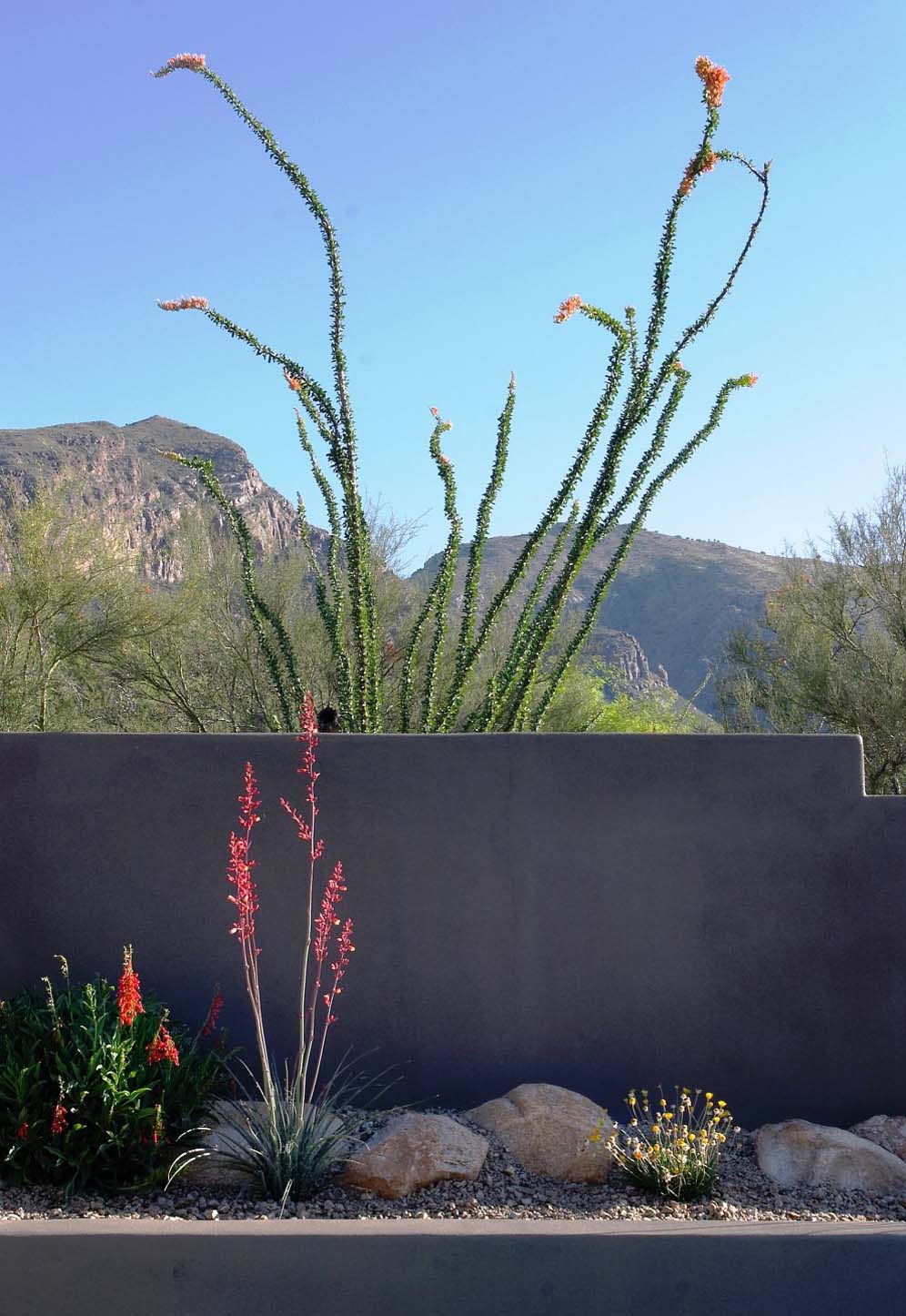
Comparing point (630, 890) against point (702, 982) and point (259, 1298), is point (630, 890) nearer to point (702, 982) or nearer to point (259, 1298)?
point (702, 982)

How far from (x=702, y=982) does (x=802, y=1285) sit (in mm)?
1667

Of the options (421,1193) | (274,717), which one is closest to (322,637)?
(274,717)

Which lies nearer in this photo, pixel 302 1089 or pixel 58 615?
pixel 302 1089

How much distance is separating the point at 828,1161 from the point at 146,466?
3204 centimetres

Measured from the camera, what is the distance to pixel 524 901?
500 centimetres

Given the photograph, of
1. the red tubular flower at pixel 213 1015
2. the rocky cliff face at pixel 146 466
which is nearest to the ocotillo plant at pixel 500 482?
the red tubular flower at pixel 213 1015

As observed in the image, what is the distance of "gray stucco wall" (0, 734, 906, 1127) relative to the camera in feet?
16.3

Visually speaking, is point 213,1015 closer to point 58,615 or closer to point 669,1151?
point 669,1151

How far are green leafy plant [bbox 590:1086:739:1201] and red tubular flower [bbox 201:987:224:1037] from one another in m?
1.50

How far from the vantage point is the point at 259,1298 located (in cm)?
331

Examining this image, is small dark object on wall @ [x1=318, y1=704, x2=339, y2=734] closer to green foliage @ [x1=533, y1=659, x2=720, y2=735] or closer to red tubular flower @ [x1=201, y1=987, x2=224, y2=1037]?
red tubular flower @ [x1=201, y1=987, x2=224, y2=1037]

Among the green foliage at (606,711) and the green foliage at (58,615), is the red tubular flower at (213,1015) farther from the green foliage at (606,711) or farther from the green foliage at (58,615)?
the green foliage at (58,615)

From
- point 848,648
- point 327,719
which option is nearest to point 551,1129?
point 327,719

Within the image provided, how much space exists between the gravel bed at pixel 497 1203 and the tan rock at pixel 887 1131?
1.65ft
